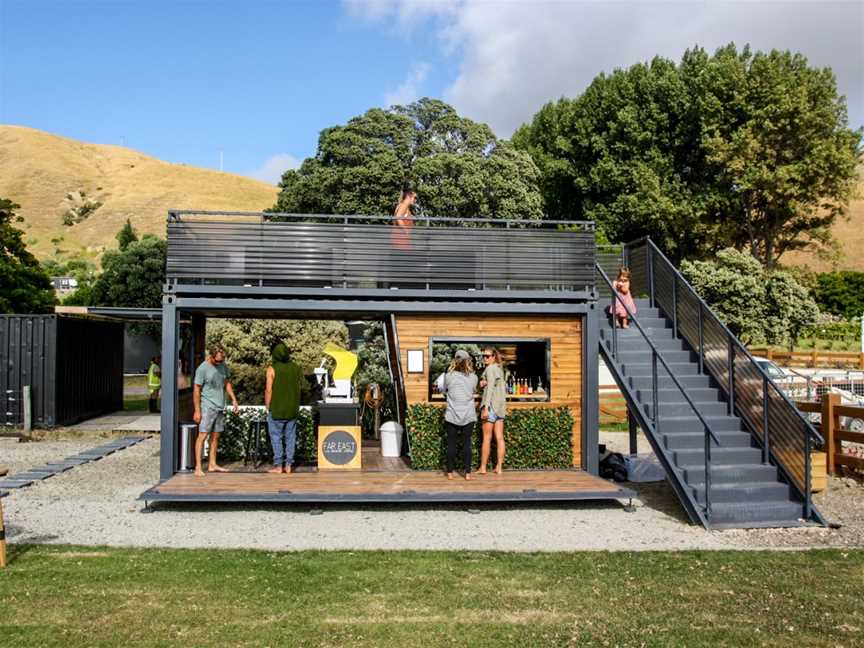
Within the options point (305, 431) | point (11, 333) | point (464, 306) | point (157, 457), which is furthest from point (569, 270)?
point (11, 333)

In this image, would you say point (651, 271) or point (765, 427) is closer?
point (765, 427)

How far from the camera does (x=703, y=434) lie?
11.2m

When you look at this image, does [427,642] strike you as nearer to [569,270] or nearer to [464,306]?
[464,306]

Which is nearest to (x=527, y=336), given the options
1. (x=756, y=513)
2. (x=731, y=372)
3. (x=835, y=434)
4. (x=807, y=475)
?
(x=731, y=372)

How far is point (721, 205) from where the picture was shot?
37.9 meters

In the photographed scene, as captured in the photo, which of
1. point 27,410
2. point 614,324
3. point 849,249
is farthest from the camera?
point 849,249

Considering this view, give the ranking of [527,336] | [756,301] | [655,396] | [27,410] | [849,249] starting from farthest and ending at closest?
[849,249] < [756,301] < [27,410] < [527,336] < [655,396]

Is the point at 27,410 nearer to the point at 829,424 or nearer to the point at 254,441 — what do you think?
the point at 254,441

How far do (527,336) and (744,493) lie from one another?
3953mm

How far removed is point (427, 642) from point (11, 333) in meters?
17.0

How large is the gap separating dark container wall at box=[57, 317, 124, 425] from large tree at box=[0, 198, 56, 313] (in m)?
7.40

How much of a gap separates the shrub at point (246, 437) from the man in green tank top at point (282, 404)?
99 cm

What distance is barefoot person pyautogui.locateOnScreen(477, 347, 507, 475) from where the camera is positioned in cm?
1162

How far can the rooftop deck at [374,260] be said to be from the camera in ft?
39.1
